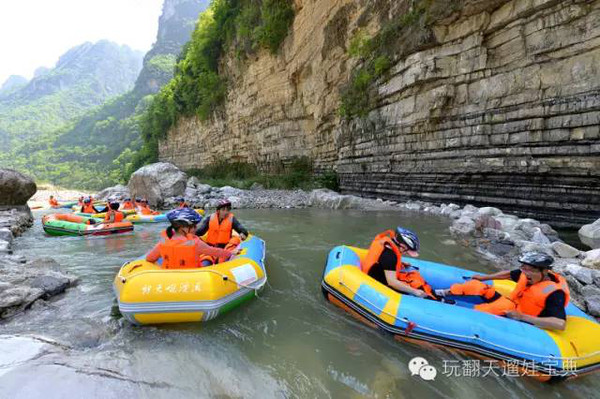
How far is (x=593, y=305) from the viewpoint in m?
3.73

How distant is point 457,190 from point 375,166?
3774 millimetres

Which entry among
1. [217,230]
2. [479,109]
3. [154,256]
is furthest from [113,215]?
[479,109]

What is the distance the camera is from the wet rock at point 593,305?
3672 millimetres

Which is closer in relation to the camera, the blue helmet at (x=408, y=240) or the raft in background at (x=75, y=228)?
the blue helmet at (x=408, y=240)

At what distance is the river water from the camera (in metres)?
2.46

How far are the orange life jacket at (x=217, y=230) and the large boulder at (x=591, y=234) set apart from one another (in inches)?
249

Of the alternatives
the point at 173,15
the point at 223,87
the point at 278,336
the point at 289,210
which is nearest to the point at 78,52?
the point at 173,15

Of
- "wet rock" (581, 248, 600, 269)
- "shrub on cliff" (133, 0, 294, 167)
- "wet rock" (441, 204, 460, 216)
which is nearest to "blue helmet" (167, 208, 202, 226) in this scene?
"wet rock" (581, 248, 600, 269)

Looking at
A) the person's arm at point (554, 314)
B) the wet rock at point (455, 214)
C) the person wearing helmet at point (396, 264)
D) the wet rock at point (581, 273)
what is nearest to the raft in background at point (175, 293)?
the person wearing helmet at point (396, 264)

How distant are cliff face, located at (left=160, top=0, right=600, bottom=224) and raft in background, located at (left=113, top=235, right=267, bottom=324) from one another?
7.27 metres

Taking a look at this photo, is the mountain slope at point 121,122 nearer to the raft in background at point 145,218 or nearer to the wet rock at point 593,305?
the raft in background at point 145,218

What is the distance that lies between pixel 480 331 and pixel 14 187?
42.2 ft

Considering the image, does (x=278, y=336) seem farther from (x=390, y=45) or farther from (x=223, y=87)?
(x=223, y=87)

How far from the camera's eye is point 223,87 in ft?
81.9
